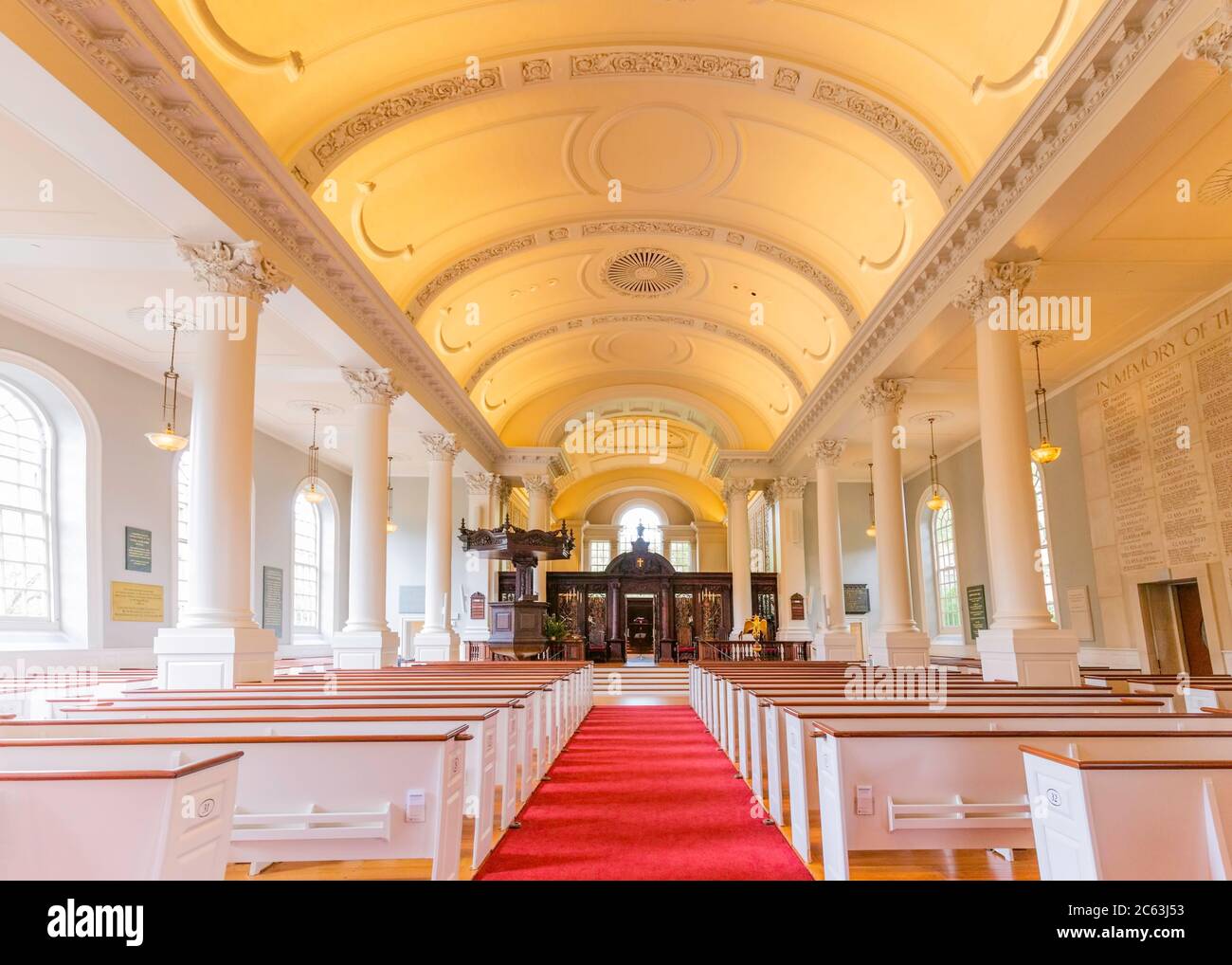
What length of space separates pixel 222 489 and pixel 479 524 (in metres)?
12.3

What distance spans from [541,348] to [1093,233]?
12070 millimetres

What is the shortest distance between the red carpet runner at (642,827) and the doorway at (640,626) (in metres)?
15.3

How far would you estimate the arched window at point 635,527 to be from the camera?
33000 millimetres

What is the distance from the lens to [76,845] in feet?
8.28

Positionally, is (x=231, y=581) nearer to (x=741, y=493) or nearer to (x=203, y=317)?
(x=203, y=317)

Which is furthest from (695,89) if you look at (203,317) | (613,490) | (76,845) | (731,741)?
(613,490)

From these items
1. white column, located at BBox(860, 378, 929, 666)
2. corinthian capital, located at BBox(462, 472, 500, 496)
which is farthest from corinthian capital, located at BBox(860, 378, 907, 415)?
corinthian capital, located at BBox(462, 472, 500, 496)

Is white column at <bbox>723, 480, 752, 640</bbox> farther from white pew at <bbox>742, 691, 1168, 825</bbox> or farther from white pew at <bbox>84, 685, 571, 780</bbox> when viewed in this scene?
white pew at <bbox>742, 691, 1168, 825</bbox>

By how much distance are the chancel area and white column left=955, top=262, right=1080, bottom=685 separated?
5 centimetres

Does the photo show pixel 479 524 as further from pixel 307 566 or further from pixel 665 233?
pixel 665 233

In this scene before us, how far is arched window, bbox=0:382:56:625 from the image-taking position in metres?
11.3

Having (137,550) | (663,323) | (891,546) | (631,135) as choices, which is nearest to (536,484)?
(663,323)

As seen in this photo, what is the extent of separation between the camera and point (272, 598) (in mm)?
17719

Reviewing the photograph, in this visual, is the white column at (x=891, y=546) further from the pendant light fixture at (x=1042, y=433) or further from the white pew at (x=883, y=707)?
the white pew at (x=883, y=707)
